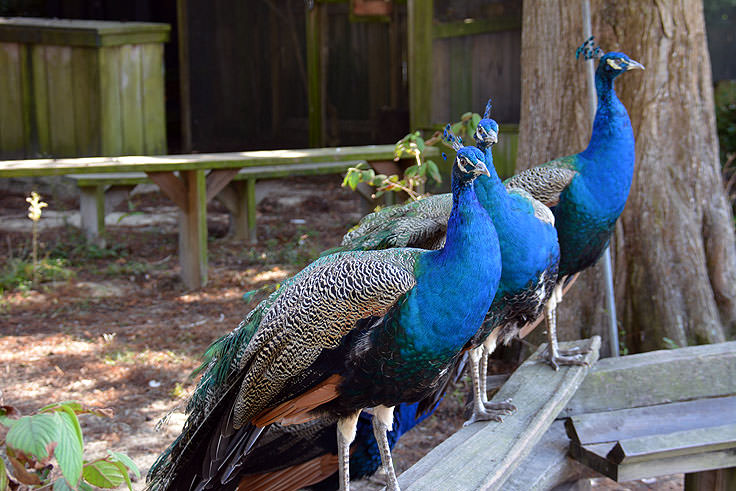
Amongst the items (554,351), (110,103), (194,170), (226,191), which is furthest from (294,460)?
(110,103)

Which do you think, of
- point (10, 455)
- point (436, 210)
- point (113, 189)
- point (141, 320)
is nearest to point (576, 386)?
point (436, 210)

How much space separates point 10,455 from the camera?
1564 mm

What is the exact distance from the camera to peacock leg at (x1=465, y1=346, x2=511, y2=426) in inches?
110

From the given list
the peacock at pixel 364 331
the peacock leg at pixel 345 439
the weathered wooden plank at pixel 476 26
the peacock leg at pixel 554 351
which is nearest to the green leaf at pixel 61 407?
the peacock at pixel 364 331

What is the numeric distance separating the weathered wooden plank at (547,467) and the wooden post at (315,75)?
6.95 m

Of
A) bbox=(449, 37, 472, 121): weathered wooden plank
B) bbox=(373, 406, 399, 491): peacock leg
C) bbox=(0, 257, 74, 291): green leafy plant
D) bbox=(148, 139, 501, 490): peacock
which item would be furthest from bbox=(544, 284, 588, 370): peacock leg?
bbox=(449, 37, 472, 121): weathered wooden plank

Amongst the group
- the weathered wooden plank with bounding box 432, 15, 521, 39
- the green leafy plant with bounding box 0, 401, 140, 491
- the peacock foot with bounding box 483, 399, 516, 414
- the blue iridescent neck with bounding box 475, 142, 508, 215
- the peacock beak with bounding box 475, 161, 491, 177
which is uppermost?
the weathered wooden plank with bounding box 432, 15, 521, 39

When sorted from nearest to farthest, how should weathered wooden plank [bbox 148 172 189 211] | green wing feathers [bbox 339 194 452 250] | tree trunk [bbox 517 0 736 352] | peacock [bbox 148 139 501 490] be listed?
peacock [bbox 148 139 501 490]
green wing feathers [bbox 339 194 452 250]
tree trunk [bbox 517 0 736 352]
weathered wooden plank [bbox 148 172 189 211]

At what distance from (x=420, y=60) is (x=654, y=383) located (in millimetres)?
4868

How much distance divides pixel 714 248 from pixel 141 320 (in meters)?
3.29

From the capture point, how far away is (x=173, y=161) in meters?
5.18

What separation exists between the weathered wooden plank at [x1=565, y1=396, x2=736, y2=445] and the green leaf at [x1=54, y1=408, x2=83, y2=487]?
178 centimetres

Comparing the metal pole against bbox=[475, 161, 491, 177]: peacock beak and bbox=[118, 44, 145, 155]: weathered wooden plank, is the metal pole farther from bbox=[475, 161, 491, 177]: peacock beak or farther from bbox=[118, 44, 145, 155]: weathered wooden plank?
bbox=[118, 44, 145, 155]: weathered wooden plank

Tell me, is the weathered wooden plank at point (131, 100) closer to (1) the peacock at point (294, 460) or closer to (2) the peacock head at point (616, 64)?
(2) the peacock head at point (616, 64)
